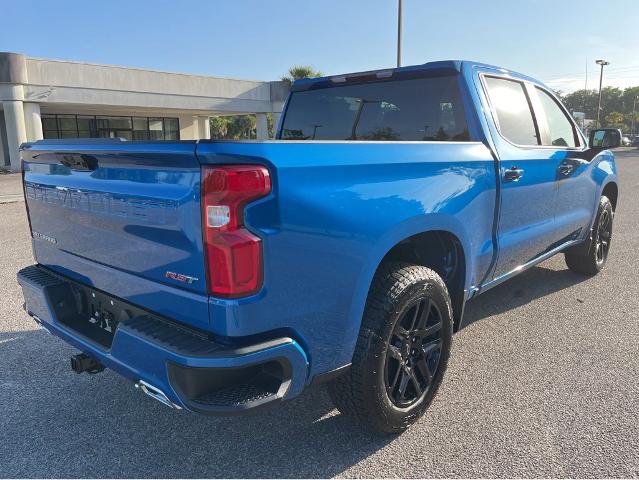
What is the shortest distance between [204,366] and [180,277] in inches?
14.5

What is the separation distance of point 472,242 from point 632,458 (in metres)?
1.33

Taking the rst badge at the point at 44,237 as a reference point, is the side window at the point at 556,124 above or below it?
above

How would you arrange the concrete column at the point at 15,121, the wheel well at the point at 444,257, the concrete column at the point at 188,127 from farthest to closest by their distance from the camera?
the concrete column at the point at 188,127, the concrete column at the point at 15,121, the wheel well at the point at 444,257

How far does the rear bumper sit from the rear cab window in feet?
6.80

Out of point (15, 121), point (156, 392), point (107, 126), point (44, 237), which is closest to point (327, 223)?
point (156, 392)

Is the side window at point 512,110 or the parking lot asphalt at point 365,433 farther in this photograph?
the side window at point 512,110

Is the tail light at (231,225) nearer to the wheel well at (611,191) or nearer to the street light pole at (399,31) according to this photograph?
the wheel well at (611,191)

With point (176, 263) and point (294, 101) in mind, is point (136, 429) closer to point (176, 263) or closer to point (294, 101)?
point (176, 263)

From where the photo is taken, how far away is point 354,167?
221 centimetres

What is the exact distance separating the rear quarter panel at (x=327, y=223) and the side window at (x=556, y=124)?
2.07m

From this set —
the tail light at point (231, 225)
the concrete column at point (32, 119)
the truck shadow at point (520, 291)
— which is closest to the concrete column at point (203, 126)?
the concrete column at point (32, 119)

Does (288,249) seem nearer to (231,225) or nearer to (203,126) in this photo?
(231,225)

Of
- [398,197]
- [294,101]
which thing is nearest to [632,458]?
[398,197]

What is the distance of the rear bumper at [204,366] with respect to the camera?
1.89m
